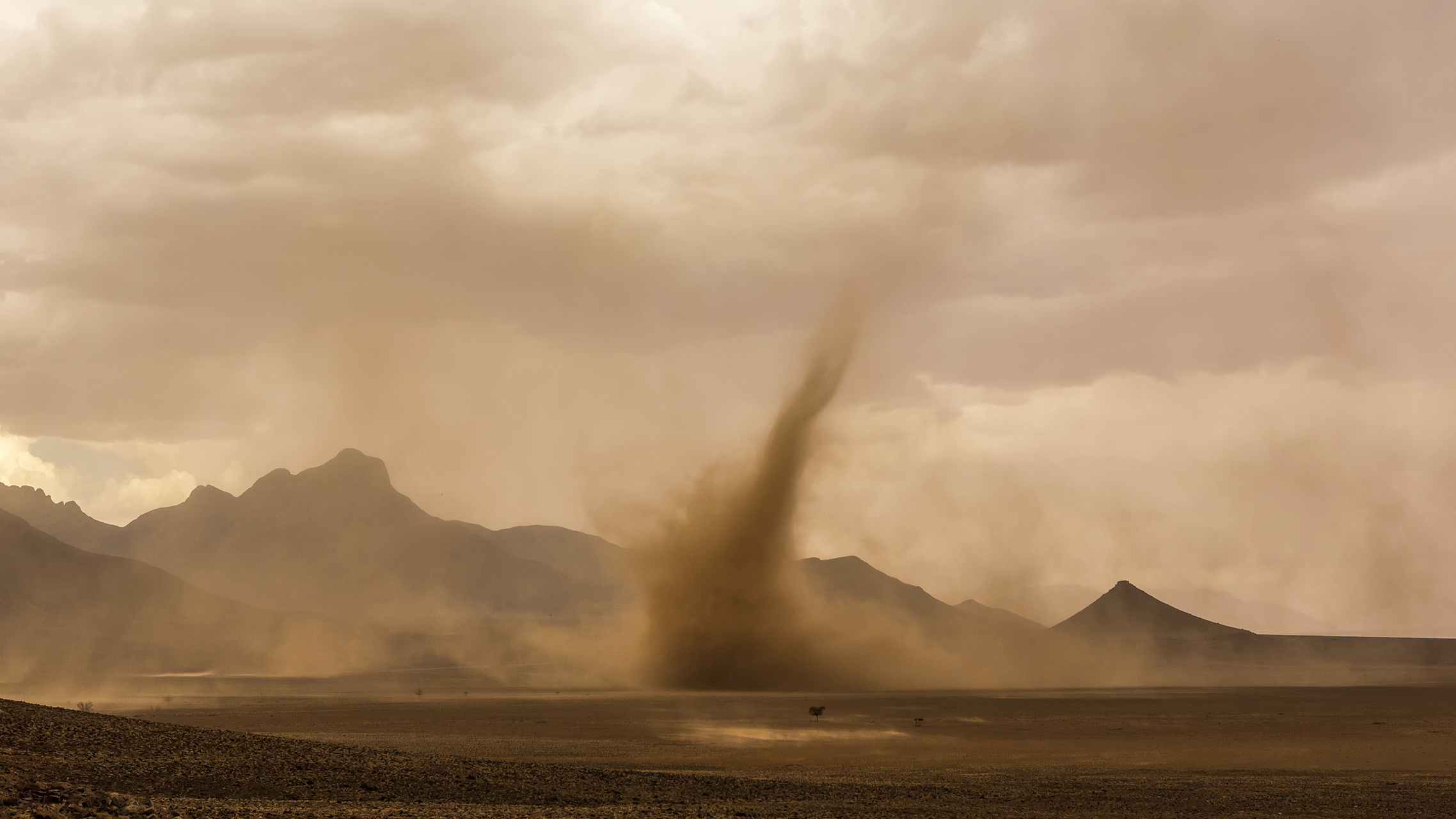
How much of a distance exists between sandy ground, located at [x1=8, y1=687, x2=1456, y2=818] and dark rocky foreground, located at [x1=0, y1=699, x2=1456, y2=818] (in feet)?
0.38

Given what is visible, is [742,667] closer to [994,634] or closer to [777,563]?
[777,563]

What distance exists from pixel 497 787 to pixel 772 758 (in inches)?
583

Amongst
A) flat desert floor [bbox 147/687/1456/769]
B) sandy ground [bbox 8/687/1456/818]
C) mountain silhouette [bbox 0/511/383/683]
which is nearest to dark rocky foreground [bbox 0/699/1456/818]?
sandy ground [bbox 8/687/1456/818]

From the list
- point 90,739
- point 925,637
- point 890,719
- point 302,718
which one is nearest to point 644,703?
point 890,719

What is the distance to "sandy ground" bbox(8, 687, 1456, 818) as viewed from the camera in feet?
94.9

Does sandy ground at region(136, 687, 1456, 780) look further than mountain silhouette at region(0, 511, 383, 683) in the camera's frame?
No

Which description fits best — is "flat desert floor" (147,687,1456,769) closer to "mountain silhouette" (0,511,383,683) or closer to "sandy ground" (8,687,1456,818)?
"sandy ground" (8,687,1456,818)

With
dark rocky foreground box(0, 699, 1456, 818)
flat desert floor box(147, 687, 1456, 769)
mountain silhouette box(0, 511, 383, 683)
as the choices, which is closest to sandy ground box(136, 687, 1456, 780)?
flat desert floor box(147, 687, 1456, 769)

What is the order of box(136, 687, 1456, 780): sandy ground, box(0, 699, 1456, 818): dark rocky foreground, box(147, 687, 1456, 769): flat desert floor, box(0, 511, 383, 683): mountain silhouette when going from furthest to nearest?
box(0, 511, 383, 683): mountain silhouette → box(136, 687, 1456, 780): sandy ground → box(147, 687, 1456, 769): flat desert floor → box(0, 699, 1456, 818): dark rocky foreground

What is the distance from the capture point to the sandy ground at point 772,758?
28.9 metres

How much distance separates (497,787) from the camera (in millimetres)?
31047

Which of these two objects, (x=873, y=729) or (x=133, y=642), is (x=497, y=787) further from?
(x=133, y=642)

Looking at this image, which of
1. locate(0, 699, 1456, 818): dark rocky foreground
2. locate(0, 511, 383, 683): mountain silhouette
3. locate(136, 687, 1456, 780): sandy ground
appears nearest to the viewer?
locate(0, 699, 1456, 818): dark rocky foreground

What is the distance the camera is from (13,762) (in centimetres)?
2628
